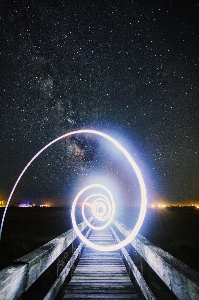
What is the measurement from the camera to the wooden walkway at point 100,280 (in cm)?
422

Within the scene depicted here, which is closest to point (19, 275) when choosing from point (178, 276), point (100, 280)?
point (178, 276)

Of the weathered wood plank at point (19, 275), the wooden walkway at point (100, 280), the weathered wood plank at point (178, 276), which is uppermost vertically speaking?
the weathered wood plank at point (19, 275)

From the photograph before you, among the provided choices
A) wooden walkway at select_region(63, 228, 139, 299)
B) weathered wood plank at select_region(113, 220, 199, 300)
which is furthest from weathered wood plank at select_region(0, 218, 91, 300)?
wooden walkway at select_region(63, 228, 139, 299)

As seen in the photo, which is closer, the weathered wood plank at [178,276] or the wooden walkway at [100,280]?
the weathered wood plank at [178,276]

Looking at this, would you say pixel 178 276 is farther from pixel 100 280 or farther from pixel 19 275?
pixel 100 280

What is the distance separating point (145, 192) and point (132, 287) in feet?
6.27

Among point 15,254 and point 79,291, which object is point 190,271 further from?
point 15,254

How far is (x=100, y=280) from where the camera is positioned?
5066 mm

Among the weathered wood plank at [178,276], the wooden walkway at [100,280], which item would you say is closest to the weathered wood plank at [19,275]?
the weathered wood plank at [178,276]

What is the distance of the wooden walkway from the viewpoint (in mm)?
4219

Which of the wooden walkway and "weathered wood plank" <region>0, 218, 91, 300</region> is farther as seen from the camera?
the wooden walkway

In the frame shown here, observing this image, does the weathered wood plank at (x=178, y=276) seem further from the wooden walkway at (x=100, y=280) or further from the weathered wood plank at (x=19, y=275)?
the wooden walkway at (x=100, y=280)

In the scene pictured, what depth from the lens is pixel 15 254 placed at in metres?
10.3

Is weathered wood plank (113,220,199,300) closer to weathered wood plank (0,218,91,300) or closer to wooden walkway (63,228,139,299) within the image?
weathered wood plank (0,218,91,300)
